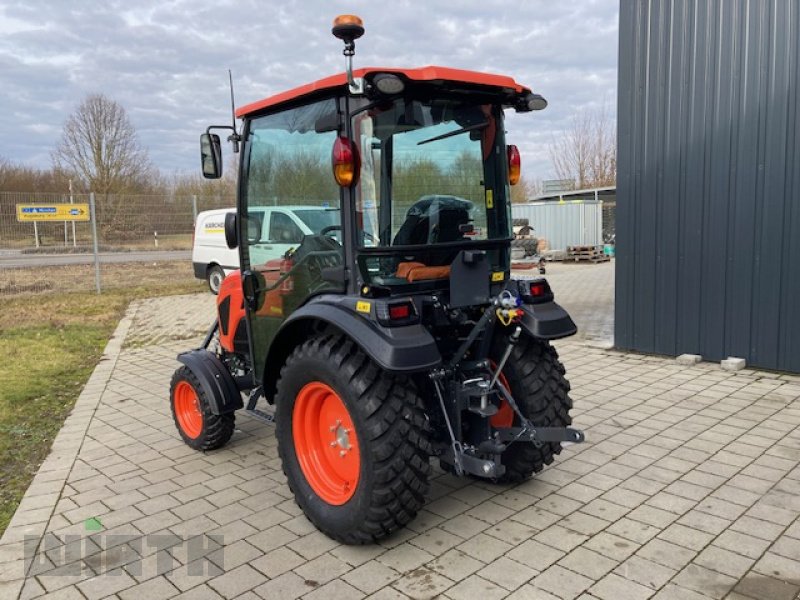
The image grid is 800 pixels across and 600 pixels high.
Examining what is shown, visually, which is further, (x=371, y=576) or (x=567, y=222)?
(x=567, y=222)

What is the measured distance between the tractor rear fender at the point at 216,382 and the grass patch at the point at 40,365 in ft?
3.97

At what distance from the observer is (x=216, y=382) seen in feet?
13.6

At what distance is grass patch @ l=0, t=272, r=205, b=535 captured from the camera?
14.4 ft

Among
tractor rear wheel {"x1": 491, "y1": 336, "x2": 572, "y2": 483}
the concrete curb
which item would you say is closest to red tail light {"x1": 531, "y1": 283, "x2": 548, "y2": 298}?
tractor rear wheel {"x1": 491, "y1": 336, "x2": 572, "y2": 483}

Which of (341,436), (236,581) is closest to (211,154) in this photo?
(341,436)

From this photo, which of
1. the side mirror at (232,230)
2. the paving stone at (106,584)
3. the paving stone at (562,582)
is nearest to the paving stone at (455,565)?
the paving stone at (562,582)

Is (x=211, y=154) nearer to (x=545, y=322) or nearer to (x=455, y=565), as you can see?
(x=545, y=322)

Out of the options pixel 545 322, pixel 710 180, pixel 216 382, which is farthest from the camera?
pixel 710 180

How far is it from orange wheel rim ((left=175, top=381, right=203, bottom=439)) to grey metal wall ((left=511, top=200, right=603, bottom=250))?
701 inches

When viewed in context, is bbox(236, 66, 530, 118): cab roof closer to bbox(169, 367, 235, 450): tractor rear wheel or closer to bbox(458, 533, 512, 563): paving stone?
bbox(169, 367, 235, 450): tractor rear wheel

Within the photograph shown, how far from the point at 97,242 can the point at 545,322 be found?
13111mm

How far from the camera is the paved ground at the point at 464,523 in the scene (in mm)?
2738

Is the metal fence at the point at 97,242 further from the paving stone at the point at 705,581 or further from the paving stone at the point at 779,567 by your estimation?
the paving stone at the point at 779,567

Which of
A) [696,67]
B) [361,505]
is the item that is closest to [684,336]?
[696,67]
